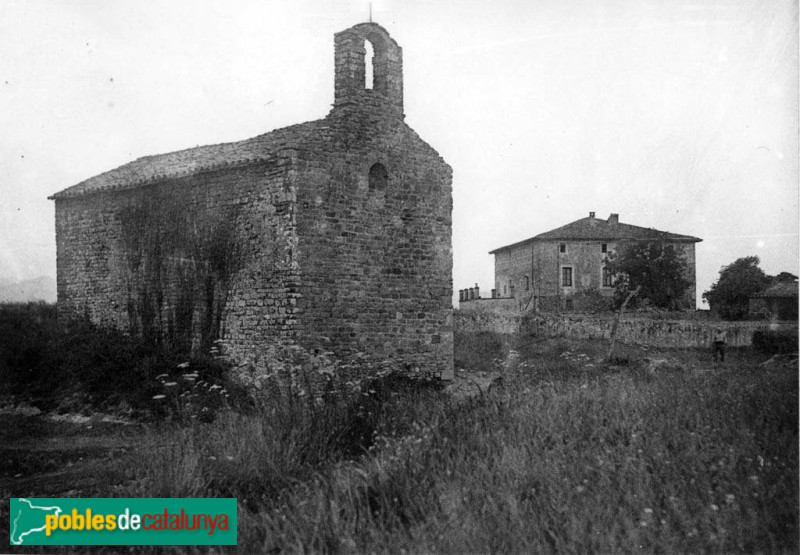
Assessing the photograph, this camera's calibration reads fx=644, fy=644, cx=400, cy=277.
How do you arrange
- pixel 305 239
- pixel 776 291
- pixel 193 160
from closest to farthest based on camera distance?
pixel 305 239 < pixel 193 160 < pixel 776 291

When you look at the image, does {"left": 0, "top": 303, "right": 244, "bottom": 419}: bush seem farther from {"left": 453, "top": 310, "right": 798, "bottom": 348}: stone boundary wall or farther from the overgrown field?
{"left": 453, "top": 310, "right": 798, "bottom": 348}: stone boundary wall

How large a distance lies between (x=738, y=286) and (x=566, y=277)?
42.6ft

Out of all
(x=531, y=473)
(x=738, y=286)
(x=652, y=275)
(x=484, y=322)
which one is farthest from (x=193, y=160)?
(x=652, y=275)

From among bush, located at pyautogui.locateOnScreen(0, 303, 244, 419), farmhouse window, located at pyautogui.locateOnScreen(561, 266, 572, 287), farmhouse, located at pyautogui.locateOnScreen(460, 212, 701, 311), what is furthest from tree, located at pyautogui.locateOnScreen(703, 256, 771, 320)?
bush, located at pyautogui.locateOnScreen(0, 303, 244, 419)

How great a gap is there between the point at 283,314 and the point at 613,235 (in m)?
33.8

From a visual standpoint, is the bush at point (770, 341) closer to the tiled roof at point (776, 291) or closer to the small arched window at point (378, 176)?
the tiled roof at point (776, 291)

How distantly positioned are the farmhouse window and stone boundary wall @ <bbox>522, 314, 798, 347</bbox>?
1449 cm

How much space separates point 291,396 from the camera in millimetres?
8727

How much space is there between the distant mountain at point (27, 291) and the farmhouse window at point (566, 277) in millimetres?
29498

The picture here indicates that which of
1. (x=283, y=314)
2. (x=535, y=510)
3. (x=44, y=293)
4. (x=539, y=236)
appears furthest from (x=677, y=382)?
(x=539, y=236)

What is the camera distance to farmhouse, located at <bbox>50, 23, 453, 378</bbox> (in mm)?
13141

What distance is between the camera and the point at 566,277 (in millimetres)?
42500

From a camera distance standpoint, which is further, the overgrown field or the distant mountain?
the distant mountain

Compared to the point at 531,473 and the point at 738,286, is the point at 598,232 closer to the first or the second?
the point at 738,286
